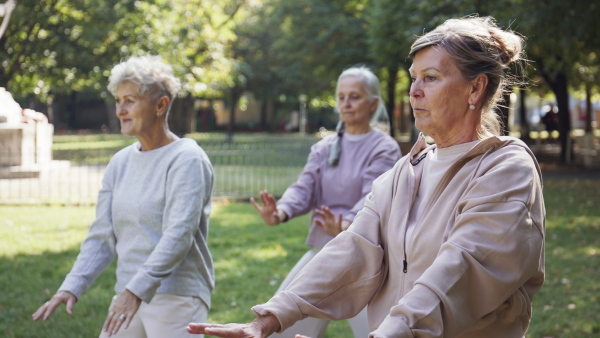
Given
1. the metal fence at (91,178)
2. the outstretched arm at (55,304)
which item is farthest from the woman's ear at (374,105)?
the metal fence at (91,178)

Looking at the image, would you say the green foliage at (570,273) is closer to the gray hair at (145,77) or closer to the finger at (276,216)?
the finger at (276,216)

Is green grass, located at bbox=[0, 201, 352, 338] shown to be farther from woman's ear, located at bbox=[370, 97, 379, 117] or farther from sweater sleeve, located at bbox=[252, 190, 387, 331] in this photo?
sweater sleeve, located at bbox=[252, 190, 387, 331]

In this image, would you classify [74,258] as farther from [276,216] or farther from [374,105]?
[374,105]

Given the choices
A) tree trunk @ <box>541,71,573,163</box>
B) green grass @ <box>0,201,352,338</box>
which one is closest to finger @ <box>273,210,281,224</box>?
green grass @ <box>0,201,352,338</box>

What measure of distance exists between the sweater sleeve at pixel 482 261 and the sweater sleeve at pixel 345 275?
0.40 metres

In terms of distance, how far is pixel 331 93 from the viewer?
40.3 meters

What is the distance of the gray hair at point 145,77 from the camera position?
3.89 meters

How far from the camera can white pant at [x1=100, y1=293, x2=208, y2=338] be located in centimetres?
371

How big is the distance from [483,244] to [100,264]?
244cm

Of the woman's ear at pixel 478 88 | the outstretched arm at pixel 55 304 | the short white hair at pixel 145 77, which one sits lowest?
the outstretched arm at pixel 55 304

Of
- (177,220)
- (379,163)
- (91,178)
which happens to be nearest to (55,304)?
(177,220)

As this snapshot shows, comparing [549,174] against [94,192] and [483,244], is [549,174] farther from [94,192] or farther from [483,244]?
[483,244]

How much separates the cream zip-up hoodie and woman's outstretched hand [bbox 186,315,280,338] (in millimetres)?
29

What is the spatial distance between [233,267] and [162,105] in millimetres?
5036
